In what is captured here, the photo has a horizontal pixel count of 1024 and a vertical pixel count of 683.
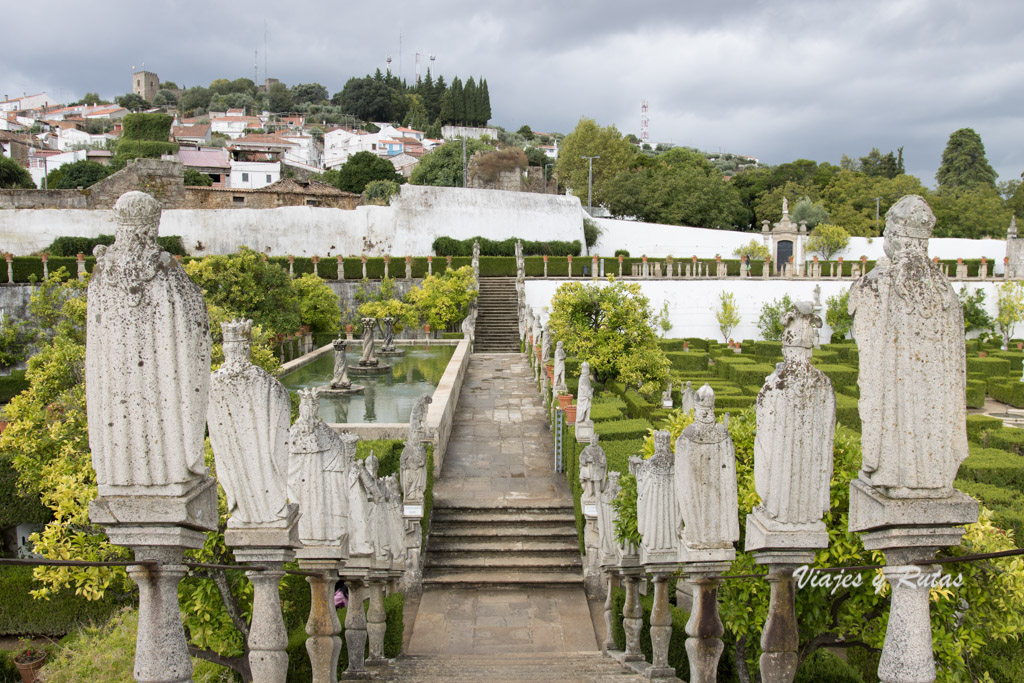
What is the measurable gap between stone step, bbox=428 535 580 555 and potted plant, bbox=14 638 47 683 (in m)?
4.73

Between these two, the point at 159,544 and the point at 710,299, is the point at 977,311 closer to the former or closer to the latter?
the point at 710,299

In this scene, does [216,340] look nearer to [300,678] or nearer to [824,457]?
[300,678]

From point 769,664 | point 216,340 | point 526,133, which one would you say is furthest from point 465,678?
point 526,133

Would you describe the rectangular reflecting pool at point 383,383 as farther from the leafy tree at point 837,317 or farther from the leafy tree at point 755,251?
the leafy tree at point 755,251

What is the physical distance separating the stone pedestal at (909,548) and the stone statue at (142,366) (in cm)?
293

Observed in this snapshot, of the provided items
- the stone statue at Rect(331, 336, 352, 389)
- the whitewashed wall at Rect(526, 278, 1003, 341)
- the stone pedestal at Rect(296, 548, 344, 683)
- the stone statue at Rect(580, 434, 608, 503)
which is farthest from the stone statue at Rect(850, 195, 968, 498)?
→ the whitewashed wall at Rect(526, 278, 1003, 341)

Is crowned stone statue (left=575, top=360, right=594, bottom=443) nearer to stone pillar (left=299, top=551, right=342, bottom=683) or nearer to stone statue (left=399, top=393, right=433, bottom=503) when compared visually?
stone statue (left=399, top=393, right=433, bottom=503)

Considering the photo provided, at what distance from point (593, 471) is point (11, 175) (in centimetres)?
4538

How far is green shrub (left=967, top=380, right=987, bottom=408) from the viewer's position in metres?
19.4

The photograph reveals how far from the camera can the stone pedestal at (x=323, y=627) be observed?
413 centimetres

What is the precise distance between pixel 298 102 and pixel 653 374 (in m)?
109

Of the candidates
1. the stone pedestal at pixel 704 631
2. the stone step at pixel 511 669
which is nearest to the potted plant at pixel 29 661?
the stone step at pixel 511 669

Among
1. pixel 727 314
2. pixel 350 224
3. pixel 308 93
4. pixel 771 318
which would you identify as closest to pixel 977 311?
pixel 771 318

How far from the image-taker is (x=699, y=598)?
416cm
